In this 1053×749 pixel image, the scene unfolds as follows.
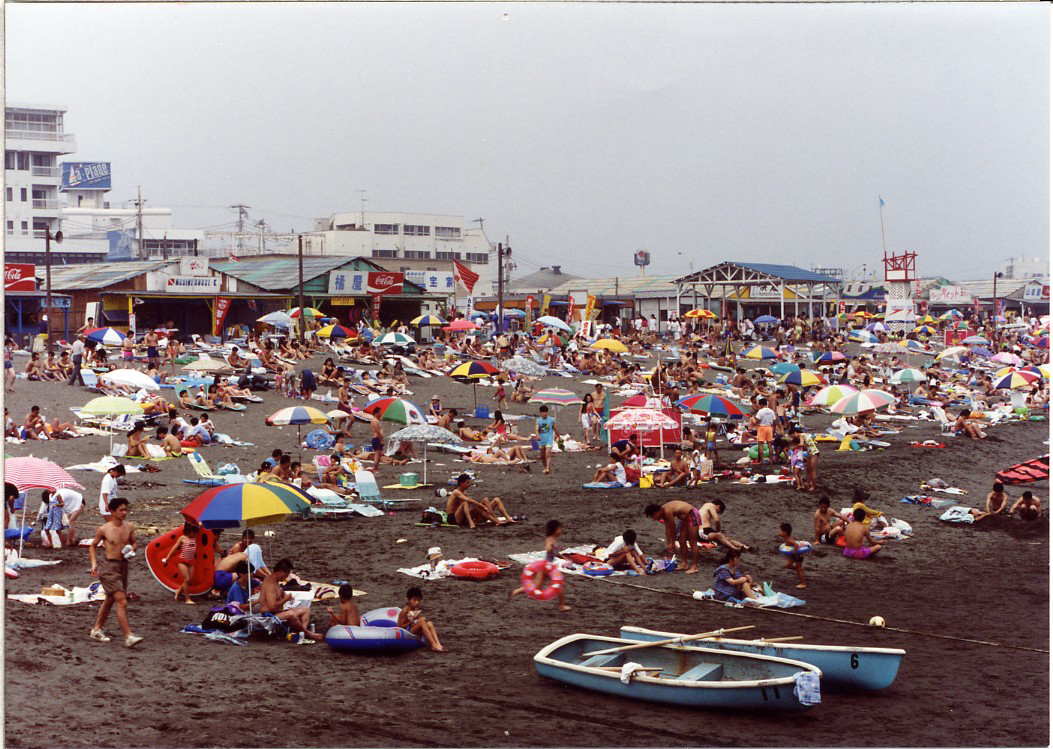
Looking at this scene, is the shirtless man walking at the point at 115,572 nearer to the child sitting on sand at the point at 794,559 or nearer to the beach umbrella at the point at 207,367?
the child sitting on sand at the point at 794,559

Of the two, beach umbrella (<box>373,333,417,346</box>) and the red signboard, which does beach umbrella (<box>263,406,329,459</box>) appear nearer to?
beach umbrella (<box>373,333,417,346</box>)

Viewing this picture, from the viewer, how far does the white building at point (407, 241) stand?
69.8 m

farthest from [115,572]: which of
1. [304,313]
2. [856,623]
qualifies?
[304,313]

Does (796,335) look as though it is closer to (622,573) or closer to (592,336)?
(592,336)

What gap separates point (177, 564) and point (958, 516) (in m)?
12.4

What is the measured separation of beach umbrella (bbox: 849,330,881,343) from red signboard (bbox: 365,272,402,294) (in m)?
21.2

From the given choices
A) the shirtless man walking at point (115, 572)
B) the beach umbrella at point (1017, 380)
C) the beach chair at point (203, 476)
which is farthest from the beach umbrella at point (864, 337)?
the shirtless man walking at point (115, 572)

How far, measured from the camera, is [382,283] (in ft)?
153

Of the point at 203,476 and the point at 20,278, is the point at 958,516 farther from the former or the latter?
the point at 20,278

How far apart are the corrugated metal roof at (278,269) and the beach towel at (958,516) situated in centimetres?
3121

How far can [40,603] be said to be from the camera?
11.4 m

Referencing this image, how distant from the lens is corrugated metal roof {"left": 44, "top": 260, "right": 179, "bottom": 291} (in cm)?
4200

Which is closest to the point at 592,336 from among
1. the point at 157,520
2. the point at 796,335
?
the point at 796,335

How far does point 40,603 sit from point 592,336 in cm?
3464
